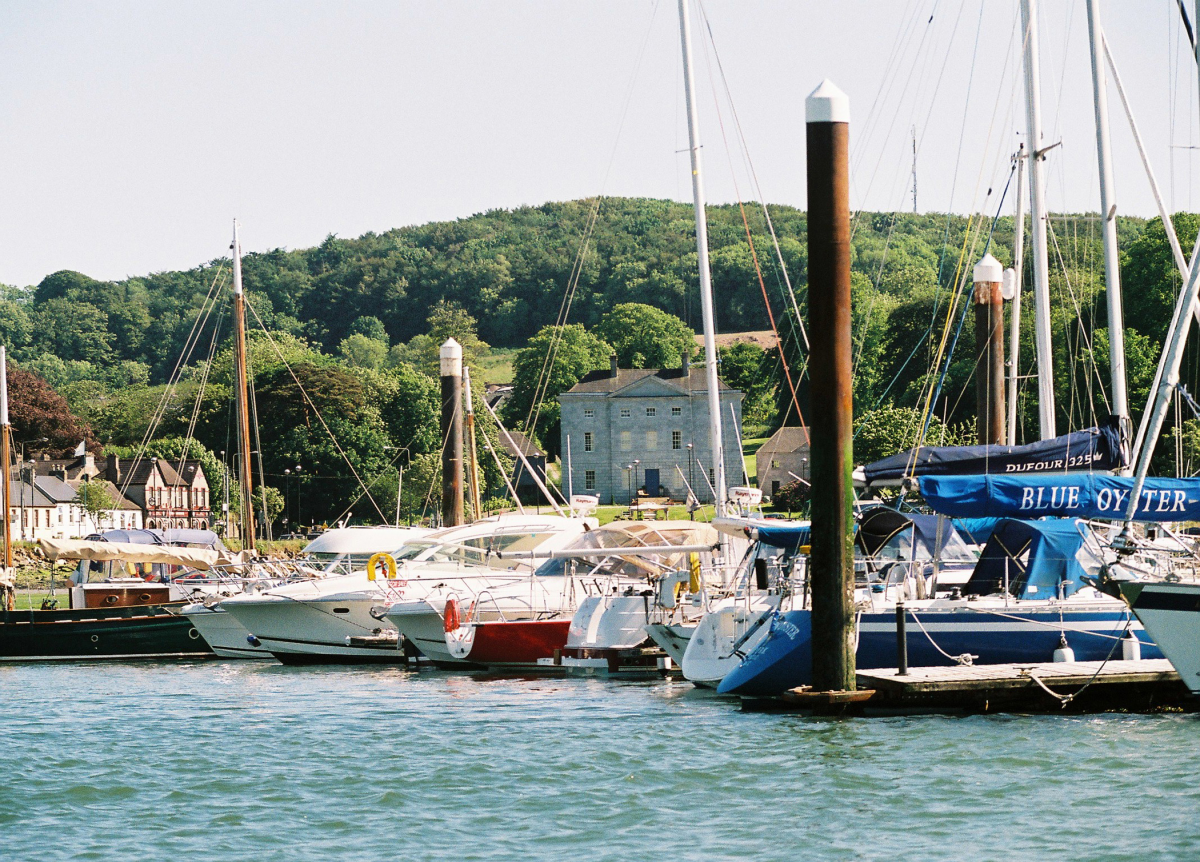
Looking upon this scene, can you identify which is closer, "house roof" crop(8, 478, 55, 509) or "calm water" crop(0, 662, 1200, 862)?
"calm water" crop(0, 662, 1200, 862)

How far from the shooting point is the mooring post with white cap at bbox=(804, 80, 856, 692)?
20.1 metres

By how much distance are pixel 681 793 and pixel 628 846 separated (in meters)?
2.37

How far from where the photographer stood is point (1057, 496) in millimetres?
23188

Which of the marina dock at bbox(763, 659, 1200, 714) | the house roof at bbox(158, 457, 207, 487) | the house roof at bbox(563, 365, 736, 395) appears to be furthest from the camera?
the house roof at bbox(563, 365, 736, 395)

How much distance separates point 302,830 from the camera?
1548 cm

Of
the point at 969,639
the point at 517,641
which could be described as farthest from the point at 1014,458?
the point at 517,641

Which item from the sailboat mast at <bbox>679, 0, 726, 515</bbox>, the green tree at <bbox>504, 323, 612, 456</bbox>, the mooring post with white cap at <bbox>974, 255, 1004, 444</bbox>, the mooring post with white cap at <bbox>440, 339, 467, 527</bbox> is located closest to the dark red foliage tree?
the green tree at <bbox>504, 323, 612, 456</bbox>

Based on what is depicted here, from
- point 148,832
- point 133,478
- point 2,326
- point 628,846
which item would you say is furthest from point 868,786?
point 2,326

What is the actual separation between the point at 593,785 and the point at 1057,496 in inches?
388

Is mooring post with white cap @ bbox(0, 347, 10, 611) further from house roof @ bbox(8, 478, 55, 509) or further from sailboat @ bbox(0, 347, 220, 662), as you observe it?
house roof @ bbox(8, 478, 55, 509)

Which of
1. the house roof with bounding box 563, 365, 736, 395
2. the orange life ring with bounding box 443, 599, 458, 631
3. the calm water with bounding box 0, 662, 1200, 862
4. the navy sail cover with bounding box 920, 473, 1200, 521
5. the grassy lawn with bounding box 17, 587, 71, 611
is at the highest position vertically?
the house roof with bounding box 563, 365, 736, 395

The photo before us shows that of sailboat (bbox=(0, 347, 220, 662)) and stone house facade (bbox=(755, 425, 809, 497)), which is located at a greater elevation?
stone house facade (bbox=(755, 425, 809, 497))

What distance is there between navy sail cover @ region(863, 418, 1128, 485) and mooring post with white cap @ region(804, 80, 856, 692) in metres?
4.33

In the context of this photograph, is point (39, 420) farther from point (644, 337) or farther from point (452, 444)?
point (452, 444)
